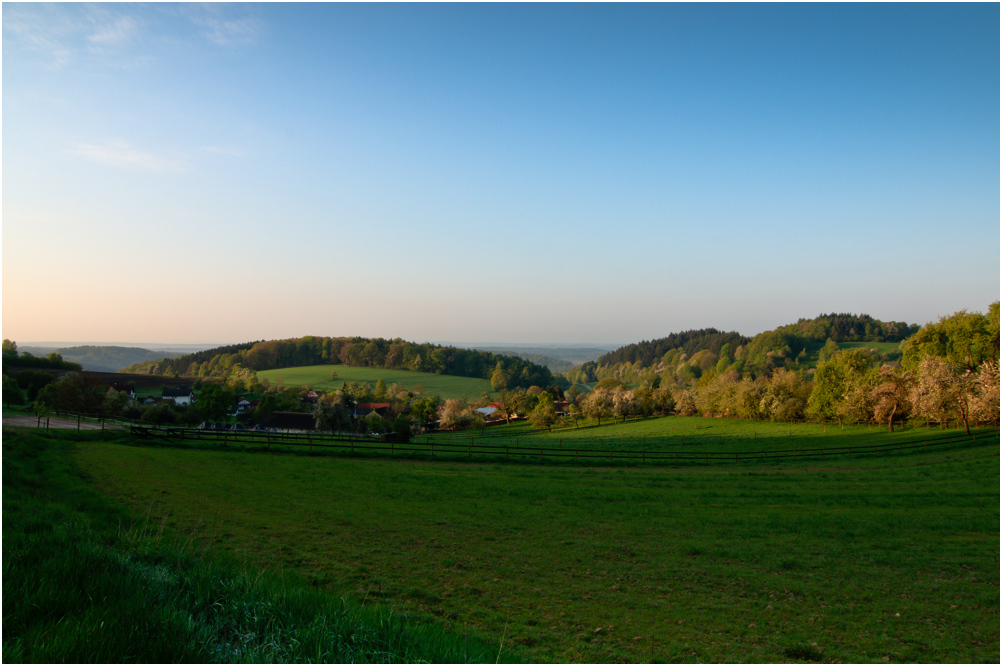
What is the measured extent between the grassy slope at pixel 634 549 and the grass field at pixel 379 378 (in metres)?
78.2

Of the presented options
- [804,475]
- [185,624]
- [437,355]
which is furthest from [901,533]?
[437,355]

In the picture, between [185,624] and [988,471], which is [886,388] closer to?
[988,471]

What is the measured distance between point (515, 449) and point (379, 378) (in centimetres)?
8003

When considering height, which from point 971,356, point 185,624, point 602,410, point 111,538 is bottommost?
point 602,410

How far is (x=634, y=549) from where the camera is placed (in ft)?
41.3

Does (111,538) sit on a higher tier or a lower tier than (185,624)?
lower

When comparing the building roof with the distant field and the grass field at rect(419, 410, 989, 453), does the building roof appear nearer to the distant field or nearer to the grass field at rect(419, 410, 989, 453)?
the grass field at rect(419, 410, 989, 453)

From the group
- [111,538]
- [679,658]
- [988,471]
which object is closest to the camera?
[679,658]

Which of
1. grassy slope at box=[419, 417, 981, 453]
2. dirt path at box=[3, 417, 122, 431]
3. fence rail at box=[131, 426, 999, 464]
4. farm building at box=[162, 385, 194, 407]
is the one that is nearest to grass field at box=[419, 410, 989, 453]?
grassy slope at box=[419, 417, 981, 453]

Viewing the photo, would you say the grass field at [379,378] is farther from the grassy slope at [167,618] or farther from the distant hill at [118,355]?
the grassy slope at [167,618]

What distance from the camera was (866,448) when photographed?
1377 inches

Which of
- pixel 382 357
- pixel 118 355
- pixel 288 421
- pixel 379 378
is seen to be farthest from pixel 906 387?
pixel 118 355

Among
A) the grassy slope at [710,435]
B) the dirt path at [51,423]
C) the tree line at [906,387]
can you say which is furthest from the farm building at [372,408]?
the tree line at [906,387]

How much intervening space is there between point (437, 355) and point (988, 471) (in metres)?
111
